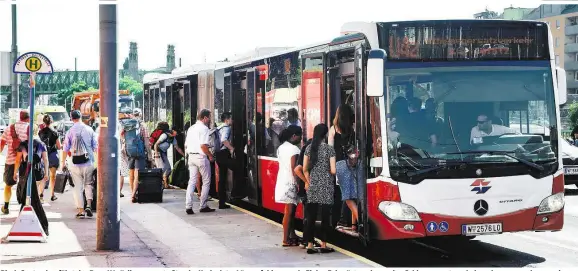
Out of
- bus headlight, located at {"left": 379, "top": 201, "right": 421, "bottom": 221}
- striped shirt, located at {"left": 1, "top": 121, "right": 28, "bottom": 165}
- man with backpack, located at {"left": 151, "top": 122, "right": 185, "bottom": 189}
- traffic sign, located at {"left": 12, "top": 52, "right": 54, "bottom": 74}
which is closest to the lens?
bus headlight, located at {"left": 379, "top": 201, "right": 421, "bottom": 221}

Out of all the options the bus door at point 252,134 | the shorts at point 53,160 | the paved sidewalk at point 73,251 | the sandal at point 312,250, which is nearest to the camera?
the paved sidewalk at point 73,251

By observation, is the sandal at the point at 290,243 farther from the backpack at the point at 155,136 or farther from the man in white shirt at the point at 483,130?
the backpack at the point at 155,136

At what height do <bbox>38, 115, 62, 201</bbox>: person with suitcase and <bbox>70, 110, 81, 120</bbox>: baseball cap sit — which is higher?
<bbox>70, 110, 81, 120</bbox>: baseball cap

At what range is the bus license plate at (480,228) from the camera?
1040cm

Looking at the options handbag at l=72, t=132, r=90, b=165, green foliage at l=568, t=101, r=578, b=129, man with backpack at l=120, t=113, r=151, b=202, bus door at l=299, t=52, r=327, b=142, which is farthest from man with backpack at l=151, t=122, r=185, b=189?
green foliage at l=568, t=101, r=578, b=129

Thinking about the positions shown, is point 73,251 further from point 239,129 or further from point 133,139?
point 133,139

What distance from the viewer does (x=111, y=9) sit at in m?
11.3

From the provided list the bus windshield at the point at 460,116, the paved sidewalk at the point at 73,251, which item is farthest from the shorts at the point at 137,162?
the bus windshield at the point at 460,116

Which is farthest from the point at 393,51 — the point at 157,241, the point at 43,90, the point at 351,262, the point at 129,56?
the point at 129,56

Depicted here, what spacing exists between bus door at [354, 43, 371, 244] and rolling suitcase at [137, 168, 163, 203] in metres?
7.78

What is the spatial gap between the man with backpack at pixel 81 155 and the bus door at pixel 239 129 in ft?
8.81

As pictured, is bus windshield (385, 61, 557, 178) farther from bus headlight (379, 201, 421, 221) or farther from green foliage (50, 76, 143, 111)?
green foliage (50, 76, 143, 111)

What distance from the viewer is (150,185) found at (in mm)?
18188

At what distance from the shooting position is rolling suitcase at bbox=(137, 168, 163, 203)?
18.0m
